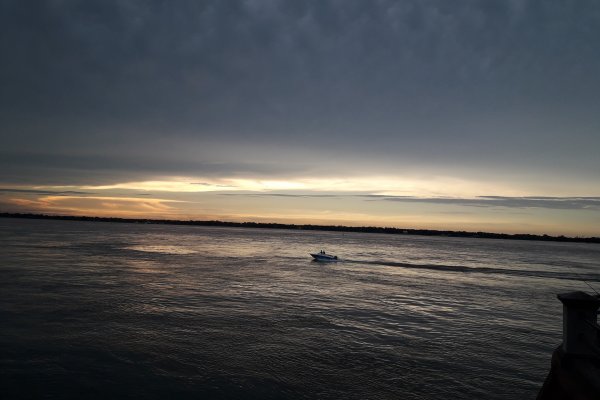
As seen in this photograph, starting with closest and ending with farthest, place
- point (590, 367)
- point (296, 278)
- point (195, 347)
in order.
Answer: point (590, 367)
point (195, 347)
point (296, 278)

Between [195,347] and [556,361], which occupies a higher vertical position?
[556,361]

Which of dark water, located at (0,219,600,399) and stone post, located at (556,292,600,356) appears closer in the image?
stone post, located at (556,292,600,356)

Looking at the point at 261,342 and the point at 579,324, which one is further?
the point at 261,342

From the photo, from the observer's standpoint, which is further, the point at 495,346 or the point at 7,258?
the point at 7,258

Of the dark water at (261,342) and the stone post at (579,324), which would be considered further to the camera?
the dark water at (261,342)

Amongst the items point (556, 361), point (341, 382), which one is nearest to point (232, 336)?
point (341, 382)

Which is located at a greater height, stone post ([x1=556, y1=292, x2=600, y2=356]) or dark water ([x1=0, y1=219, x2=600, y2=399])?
stone post ([x1=556, y1=292, x2=600, y2=356])

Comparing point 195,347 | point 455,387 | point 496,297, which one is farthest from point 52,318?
point 496,297

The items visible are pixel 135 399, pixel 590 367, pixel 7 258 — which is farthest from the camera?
pixel 7 258

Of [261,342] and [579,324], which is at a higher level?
[579,324]

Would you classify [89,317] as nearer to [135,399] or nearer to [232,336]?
[232,336]

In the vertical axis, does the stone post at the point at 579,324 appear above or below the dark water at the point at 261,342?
above

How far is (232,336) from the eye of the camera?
15.6 m

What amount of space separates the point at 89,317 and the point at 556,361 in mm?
17702
